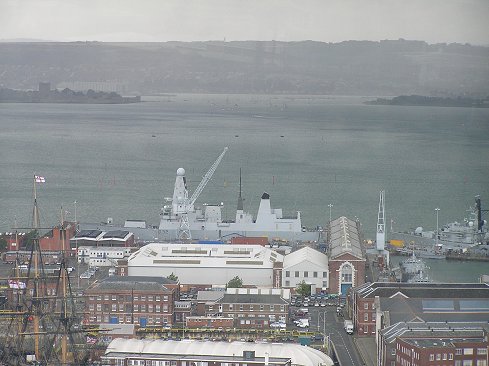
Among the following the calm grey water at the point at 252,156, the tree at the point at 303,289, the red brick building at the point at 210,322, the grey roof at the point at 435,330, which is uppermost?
the calm grey water at the point at 252,156

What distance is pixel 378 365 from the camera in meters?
6.88

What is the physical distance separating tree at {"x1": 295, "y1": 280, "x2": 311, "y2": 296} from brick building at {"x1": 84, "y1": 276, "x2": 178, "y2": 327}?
118cm

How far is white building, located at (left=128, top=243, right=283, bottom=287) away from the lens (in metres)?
9.24

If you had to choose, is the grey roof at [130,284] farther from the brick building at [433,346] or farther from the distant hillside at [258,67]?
the distant hillside at [258,67]

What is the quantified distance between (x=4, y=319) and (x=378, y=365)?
2553mm

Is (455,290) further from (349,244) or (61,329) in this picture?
(61,329)

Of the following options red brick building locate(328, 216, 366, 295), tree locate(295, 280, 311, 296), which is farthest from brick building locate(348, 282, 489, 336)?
red brick building locate(328, 216, 366, 295)

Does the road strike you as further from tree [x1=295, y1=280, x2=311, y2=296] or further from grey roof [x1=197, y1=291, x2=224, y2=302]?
grey roof [x1=197, y1=291, x2=224, y2=302]

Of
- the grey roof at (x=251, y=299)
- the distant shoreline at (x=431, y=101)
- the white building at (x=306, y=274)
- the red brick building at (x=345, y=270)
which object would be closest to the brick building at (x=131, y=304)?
the grey roof at (x=251, y=299)

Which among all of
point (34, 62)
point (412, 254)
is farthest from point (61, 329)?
point (34, 62)

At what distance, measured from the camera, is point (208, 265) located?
932cm

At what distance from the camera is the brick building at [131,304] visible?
812 centimetres

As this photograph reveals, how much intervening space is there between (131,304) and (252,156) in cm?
1152

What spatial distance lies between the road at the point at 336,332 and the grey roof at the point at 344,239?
2.33 ft
